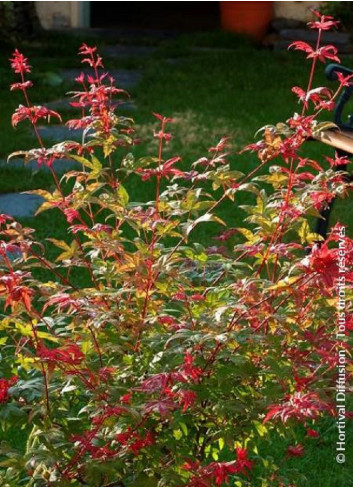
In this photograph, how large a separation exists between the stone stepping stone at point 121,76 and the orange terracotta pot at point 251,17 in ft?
6.40

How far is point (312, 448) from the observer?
3.74m

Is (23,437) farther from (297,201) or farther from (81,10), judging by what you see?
(81,10)

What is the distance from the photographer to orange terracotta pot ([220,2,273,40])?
11.2 meters

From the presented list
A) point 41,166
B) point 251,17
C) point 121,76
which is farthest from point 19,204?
point 251,17

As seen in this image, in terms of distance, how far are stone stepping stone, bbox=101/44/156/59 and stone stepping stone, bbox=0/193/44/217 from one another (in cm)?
430

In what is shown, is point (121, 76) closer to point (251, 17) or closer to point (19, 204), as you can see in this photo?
point (251, 17)

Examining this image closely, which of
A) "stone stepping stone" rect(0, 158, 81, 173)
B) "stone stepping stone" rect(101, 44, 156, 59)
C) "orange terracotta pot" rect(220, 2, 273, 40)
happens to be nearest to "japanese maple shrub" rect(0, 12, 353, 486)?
"stone stepping stone" rect(0, 158, 81, 173)

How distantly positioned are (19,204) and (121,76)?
3.61m

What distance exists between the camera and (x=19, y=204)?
6156 mm

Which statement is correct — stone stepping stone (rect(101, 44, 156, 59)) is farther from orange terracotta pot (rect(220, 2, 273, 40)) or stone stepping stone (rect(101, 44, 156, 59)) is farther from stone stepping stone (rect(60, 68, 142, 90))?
orange terracotta pot (rect(220, 2, 273, 40))

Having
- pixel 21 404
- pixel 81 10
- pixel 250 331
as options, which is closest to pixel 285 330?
pixel 250 331

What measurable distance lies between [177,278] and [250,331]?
0.26 metres

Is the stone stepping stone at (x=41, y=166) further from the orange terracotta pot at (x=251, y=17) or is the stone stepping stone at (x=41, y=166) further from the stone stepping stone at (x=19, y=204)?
the orange terracotta pot at (x=251, y=17)

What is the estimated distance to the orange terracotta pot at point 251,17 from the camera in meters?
11.2
